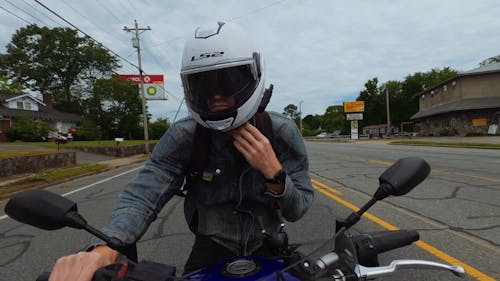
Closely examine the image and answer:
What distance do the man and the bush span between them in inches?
Answer: 1560

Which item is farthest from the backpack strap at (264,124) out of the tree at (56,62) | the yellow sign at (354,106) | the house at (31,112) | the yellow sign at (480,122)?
the yellow sign at (354,106)

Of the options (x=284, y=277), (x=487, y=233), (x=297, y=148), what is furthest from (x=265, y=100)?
(x=487, y=233)

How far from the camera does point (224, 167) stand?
6.26 feet

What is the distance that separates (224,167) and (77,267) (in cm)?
88

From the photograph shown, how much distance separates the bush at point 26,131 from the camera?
115 ft

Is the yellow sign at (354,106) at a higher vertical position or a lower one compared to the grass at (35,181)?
higher

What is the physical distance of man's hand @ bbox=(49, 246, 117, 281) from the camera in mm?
1179

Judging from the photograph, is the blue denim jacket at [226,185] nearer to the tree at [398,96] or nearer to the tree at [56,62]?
the tree at [56,62]

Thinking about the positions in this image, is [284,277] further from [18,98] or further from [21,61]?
[21,61]

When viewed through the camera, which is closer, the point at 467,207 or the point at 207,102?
the point at 207,102

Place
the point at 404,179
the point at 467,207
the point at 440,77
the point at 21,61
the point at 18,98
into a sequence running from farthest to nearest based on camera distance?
the point at 440,77, the point at 21,61, the point at 18,98, the point at 467,207, the point at 404,179

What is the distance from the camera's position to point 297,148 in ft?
6.48

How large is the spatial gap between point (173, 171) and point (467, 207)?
19.7 ft

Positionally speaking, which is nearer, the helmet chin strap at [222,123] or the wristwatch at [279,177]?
the wristwatch at [279,177]
